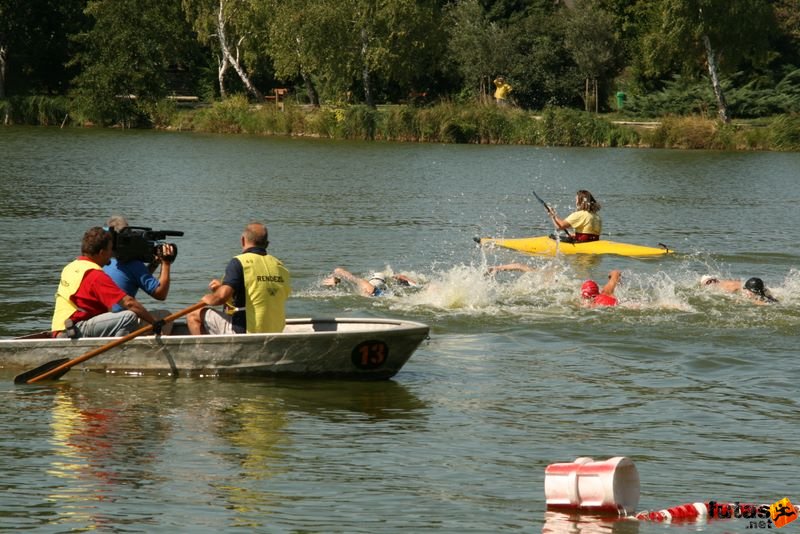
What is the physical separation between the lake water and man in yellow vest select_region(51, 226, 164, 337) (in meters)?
0.55

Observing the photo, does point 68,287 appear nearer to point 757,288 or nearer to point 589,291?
point 589,291

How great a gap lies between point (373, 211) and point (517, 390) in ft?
56.3

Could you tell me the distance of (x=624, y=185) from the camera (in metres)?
37.2

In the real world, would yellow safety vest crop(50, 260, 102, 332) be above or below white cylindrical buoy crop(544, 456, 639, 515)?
above

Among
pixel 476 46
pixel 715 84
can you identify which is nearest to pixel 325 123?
pixel 476 46

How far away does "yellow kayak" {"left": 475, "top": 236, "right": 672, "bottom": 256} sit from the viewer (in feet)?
72.7

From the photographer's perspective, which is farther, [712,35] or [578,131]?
[712,35]

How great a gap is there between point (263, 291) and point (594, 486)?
14.4 feet

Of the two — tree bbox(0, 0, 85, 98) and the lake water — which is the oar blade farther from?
tree bbox(0, 0, 85, 98)

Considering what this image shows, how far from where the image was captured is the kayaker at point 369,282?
17.7 metres

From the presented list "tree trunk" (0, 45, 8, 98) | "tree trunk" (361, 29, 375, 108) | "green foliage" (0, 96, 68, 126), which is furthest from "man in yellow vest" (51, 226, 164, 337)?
"tree trunk" (0, 45, 8, 98)

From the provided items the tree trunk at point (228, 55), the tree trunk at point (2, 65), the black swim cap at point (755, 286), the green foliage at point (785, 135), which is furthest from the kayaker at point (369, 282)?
the tree trunk at point (2, 65)

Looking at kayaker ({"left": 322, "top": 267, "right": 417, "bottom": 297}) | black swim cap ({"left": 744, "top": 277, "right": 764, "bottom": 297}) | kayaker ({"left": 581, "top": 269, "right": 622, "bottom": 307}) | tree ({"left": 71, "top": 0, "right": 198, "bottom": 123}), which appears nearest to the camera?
kayaker ({"left": 581, "top": 269, "right": 622, "bottom": 307})

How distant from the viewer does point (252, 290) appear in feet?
39.9
